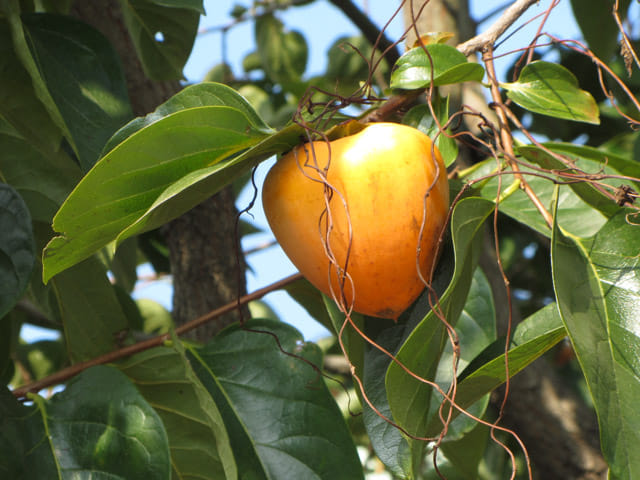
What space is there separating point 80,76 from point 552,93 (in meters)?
0.47

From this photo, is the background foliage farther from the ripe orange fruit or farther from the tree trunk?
the tree trunk

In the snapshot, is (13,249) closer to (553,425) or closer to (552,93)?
(552,93)

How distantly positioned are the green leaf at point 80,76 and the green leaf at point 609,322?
0.45 metres

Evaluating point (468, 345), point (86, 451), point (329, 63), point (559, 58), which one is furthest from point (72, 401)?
point (329, 63)

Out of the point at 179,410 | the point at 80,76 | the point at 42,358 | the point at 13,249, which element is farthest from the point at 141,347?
the point at 42,358

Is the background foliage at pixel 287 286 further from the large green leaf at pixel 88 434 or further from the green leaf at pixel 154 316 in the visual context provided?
the green leaf at pixel 154 316

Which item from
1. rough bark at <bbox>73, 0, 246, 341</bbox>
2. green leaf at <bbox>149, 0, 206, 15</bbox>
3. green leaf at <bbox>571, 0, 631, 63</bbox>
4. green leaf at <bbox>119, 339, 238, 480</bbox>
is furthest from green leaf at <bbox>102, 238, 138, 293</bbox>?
green leaf at <bbox>571, 0, 631, 63</bbox>

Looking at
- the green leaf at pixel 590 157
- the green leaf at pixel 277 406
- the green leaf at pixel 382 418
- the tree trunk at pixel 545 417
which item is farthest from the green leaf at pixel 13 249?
the tree trunk at pixel 545 417

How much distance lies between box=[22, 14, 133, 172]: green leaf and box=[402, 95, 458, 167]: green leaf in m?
0.30

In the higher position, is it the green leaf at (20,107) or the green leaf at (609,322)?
the green leaf at (20,107)

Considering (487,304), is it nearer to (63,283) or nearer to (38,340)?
(63,283)

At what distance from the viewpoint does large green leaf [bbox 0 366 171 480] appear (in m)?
0.58

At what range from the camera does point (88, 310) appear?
798mm

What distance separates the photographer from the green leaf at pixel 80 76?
679 millimetres
